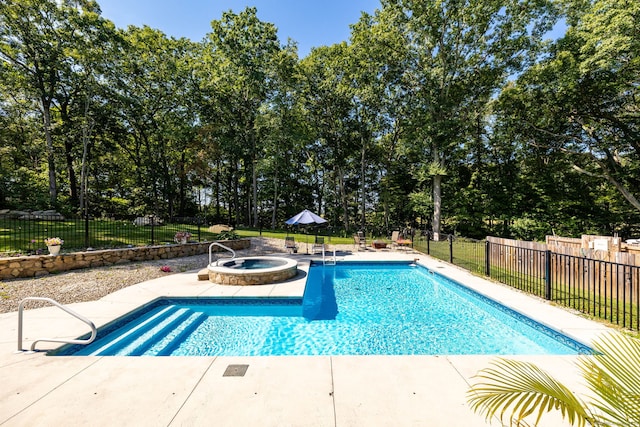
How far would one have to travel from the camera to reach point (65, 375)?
3.12m

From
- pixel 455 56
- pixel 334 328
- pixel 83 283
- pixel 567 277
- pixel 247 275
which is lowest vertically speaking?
pixel 334 328

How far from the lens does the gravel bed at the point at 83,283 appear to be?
575cm

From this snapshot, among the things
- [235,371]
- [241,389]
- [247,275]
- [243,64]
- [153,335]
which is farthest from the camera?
[243,64]

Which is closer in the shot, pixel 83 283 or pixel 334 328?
pixel 334 328

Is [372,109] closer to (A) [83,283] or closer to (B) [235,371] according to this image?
(A) [83,283]

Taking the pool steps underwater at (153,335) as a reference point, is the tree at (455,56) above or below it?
above

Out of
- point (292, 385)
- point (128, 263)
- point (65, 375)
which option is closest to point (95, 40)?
point (128, 263)

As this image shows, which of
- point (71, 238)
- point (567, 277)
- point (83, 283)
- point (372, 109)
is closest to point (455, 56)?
point (372, 109)

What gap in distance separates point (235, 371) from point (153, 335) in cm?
252

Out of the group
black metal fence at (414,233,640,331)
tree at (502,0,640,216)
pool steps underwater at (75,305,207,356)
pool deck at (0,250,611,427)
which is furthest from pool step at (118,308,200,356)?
tree at (502,0,640,216)

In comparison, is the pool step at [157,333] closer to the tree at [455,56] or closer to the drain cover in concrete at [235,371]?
the drain cover in concrete at [235,371]

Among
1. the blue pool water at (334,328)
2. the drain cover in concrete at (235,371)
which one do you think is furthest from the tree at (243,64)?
the drain cover in concrete at (235,371)

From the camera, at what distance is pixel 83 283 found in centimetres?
683

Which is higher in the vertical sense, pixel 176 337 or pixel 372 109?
pixel 372 109
